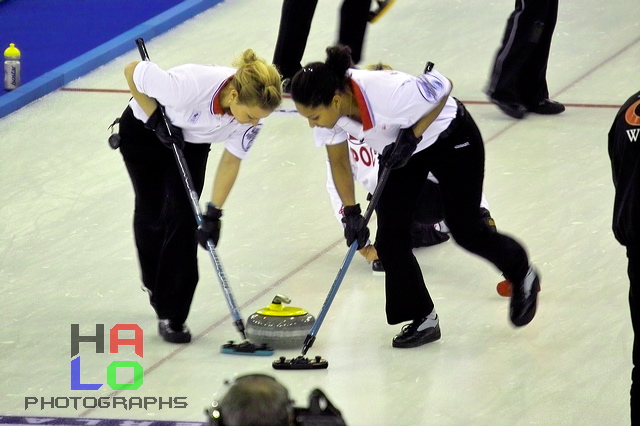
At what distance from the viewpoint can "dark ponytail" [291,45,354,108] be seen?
4.14 metres

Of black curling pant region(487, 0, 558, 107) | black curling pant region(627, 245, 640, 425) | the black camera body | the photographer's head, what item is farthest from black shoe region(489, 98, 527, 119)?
the photographer's head

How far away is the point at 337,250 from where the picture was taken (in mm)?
5668

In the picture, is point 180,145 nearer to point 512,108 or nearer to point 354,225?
point 354,225

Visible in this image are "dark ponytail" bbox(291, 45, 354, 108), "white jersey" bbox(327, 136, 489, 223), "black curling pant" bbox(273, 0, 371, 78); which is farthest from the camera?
"black curling pant" bbox(273, 0, 371, 78)

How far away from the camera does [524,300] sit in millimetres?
4746

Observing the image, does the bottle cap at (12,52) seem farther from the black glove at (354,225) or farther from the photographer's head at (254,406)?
the photographer's head at (254,406)

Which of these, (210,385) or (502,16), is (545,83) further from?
(210,385)

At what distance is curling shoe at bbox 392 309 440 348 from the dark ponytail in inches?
37.4

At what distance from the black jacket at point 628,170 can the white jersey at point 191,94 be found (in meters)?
1.66

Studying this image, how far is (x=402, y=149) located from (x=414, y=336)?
2.44 feet

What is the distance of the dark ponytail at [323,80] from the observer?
4.14 metres

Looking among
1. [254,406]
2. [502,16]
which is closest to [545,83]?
[502,16]

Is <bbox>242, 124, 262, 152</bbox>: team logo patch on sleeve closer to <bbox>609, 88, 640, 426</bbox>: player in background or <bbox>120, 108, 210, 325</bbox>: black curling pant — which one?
<bbox>120, 108, 210, 325</bbox>: black curling pant

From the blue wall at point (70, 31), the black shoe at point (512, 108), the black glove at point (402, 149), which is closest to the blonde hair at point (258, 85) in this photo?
the black glove at point (402, 149)
